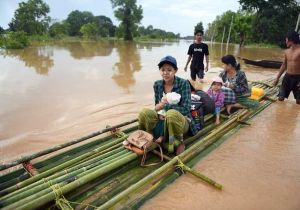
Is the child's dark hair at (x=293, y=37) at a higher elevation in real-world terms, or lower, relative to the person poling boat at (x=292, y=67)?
higher

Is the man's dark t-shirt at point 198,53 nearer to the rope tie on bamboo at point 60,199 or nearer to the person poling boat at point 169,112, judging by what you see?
the person poling boat at point 169,112

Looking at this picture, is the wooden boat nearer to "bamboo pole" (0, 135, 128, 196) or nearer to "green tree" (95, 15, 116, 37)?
"bamboo pole" (0, 135, 128, 196)

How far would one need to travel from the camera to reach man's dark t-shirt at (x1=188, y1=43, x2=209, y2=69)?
766cm

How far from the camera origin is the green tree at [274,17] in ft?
112

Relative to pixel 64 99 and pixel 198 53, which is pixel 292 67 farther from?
pixel 64 99

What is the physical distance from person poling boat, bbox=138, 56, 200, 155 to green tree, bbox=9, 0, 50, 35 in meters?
45.0

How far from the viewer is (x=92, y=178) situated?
2.51 metres

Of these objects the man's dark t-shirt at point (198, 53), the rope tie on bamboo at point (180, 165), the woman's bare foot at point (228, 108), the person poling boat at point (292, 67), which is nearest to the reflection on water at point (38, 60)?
the man's dark t-shirt at point (198, 53)

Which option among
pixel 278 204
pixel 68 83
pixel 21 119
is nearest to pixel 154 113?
pixel 278 204

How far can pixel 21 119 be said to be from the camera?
559cm

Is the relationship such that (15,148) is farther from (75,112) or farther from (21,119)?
(75,112)

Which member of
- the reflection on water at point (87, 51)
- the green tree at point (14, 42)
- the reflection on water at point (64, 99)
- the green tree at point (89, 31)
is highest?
the green tree at point (89, 31)

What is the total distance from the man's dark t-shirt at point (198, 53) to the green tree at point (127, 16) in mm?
47177

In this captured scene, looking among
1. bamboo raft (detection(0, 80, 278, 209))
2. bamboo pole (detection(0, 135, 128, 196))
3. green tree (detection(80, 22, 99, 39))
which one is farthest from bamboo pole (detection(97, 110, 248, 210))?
green tree (detection(80, 22, 99, 39))
